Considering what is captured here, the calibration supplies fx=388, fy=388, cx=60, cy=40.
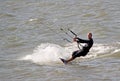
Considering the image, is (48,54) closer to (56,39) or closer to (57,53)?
(57,53)

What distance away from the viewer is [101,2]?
38.4 metres

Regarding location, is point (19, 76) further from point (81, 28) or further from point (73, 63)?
point (81, 28)

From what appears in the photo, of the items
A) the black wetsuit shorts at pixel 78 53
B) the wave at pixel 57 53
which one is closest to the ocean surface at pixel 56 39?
the wave at pixel 57 53

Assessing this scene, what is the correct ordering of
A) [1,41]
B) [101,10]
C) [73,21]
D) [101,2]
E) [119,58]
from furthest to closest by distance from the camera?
[101,2] → [101,10] → [73,21] → [1,41] → [119,58]

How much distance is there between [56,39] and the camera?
1120 inches

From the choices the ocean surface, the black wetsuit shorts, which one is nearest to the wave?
the ocean surface

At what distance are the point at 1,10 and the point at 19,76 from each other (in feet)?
73.6

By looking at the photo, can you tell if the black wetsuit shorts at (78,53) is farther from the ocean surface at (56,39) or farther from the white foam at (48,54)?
the white foam at (48,54)

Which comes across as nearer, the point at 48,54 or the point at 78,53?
the point at 78,53

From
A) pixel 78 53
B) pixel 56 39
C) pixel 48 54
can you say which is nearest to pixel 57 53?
pixel 48 54

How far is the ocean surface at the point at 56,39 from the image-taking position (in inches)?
780

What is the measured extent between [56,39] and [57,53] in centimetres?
475

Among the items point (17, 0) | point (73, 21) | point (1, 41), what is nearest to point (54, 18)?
point (73, 21)

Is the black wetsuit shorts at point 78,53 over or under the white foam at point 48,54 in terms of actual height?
over
